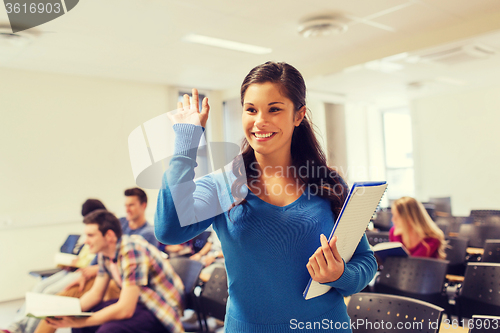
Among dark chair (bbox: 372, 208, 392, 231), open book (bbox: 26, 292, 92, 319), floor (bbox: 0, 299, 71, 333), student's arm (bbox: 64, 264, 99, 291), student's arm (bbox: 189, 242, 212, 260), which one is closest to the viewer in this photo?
open book (bbox: 26, 292, 92, 319)

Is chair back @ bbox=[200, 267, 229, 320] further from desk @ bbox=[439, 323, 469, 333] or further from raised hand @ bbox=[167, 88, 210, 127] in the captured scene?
raised hand @ bbox=[167, 88, 210, 127]

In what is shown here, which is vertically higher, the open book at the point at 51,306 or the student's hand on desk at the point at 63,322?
the open book at the point at 51,306

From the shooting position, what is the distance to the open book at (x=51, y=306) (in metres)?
2.06

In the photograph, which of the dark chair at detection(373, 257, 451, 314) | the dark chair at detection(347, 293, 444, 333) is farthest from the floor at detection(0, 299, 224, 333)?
the dark chair at detection(347, 293, 444, 333)

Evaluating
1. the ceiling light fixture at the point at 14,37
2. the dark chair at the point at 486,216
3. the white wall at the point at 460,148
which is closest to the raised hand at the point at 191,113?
the ceiling light fixture at the point at 14,37

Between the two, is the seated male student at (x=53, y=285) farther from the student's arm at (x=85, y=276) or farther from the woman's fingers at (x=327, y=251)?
the woman's fingers at (x=327, y=251)

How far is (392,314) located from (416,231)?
189 cm

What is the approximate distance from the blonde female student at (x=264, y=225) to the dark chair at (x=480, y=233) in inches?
158

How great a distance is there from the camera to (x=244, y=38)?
4727mm

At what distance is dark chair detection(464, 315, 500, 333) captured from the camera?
146 cm

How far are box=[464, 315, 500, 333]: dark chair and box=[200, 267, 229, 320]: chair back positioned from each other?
1.42 metres

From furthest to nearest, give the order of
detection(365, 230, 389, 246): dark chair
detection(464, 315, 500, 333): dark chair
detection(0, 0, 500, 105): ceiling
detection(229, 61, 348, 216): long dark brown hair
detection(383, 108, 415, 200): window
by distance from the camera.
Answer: detection(383, 108, 415, 200): window < detection(365, 230, 389, 246): dark chair < detection(0, 0, 500, 105): ceiling < detection(464, 315, 500, 333): dark chair < detection(229, 61, 348, 216): long dark brown hair

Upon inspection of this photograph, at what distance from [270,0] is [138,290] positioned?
109 inches

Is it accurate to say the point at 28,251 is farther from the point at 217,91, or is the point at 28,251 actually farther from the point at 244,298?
the point at 244,298
